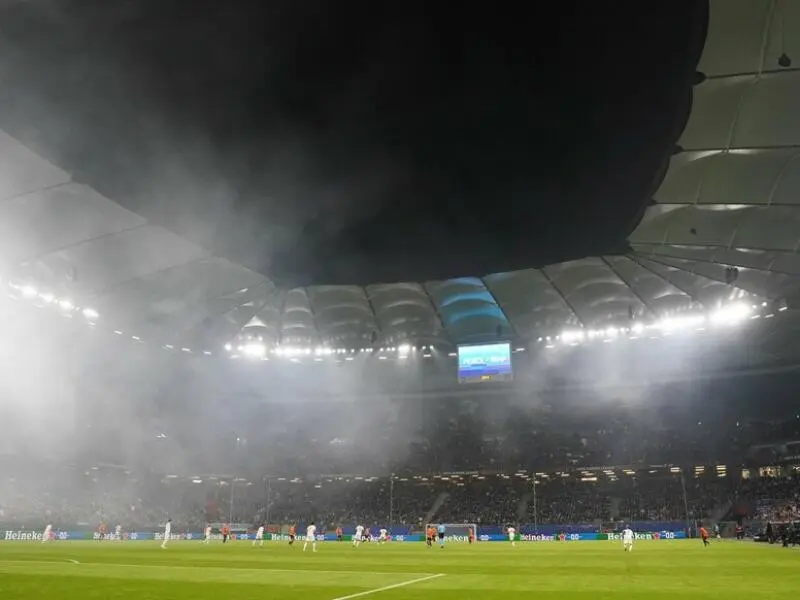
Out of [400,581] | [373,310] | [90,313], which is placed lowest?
[400,581]

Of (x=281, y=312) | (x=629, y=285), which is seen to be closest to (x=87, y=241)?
(x=281, y=312)

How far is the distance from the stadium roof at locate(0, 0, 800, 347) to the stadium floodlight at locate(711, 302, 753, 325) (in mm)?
970

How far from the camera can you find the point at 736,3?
15.5 meters

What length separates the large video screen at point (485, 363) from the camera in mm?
44875

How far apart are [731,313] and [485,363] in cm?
1613

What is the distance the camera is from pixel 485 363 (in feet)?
149

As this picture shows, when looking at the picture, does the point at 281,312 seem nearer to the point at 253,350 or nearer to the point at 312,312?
the point at 312,312

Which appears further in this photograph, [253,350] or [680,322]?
[253,350]

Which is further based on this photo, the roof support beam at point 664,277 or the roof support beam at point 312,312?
the roof support beam at point 312,312

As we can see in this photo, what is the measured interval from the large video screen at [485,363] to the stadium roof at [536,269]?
1.69 meters

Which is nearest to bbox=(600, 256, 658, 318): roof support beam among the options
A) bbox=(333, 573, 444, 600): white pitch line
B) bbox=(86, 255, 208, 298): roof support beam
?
bbox=(86, 255, 208, 298): roof support beam

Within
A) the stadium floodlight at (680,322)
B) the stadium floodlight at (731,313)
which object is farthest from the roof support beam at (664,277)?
the stadium floodlight at (680,322)

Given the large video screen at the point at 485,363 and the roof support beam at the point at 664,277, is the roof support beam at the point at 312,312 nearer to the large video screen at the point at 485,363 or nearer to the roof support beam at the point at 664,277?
the large video screen at the point at 485,363

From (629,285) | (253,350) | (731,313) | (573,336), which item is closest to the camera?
(629,285)
